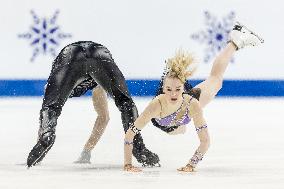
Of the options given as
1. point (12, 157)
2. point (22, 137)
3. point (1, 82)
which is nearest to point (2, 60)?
point (1, 82)

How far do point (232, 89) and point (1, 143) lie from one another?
441 cm

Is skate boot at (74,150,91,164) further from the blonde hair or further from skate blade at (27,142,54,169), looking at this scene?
the blonde hair

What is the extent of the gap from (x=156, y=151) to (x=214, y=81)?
1.97 feet

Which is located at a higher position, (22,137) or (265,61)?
(265,61)

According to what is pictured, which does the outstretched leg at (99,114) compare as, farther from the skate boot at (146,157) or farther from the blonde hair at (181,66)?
the blonde hair at (181,66)

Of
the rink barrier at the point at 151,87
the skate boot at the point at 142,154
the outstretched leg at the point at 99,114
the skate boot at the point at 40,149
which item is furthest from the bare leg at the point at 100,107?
the rink barrier at the point at 151,87

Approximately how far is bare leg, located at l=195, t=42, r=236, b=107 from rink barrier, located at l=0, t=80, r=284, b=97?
3999 millimetres

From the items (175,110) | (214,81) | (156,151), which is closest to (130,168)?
(175,110)

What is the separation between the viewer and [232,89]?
919 centimetres

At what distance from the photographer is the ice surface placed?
366 centimetres

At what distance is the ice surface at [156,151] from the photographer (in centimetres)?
366

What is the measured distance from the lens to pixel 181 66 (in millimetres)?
3881

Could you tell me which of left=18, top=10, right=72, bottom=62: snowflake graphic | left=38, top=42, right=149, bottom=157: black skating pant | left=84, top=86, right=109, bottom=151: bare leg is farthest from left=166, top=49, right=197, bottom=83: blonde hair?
left=18, top=10, right=72, bottom=62: snowflake graphic

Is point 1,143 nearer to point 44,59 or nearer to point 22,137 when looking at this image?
point 22,137
